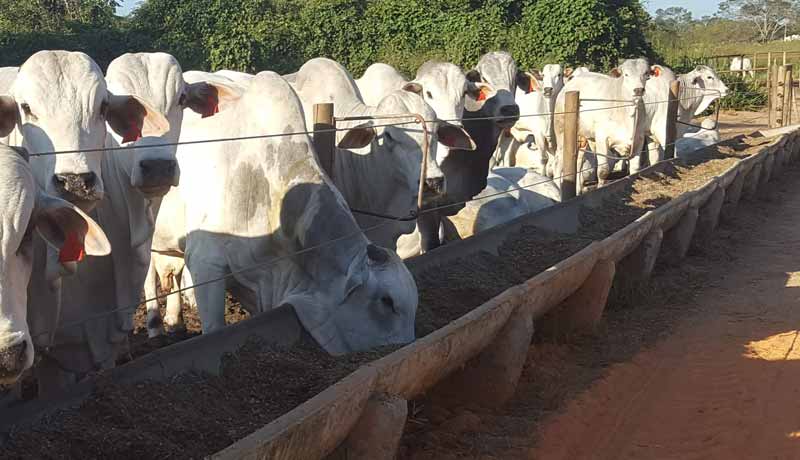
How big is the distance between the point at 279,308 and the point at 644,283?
339cm

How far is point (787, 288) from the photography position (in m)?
7.24

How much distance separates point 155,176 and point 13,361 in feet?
5.95

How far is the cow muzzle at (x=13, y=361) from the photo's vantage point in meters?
2.82

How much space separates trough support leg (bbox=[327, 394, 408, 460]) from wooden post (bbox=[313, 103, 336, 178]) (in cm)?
255

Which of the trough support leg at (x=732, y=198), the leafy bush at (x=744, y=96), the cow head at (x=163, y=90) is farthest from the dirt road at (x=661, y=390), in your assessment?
the leafy bush at (x=744, y=96)

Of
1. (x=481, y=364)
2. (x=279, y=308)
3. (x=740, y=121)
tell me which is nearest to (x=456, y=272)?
(x=481, y=364)

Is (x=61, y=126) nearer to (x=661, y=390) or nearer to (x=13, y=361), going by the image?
(x=13, y=361)

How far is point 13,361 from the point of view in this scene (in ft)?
9.32

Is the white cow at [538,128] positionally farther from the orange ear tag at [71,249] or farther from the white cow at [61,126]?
the orange ear tag at [71,249]

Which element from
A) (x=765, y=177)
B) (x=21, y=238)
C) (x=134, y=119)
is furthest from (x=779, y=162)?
(x=21, y=238)

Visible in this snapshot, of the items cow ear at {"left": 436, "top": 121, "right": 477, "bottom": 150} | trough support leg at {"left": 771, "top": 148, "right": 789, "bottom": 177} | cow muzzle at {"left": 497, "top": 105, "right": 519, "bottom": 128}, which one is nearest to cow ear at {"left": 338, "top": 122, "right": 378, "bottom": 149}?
cow ear at {"left": 436, "top": 121, "right": 477, "bottom": 150}

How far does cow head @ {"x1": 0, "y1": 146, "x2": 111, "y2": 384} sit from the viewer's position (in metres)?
2.88

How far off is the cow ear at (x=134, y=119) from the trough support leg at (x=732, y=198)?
7102 millimetres

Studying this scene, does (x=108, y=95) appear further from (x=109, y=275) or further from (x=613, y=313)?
(x=613, y=313)
